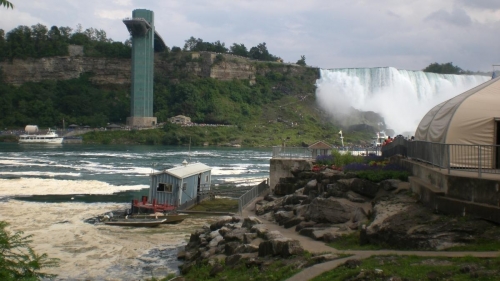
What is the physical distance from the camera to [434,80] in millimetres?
110812

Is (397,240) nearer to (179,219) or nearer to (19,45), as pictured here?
(179,219)

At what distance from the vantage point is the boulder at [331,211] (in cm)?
1570

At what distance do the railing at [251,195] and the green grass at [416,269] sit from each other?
13.8m

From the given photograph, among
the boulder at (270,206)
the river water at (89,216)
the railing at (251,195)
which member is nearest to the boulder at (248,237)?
the river water at (89,216)

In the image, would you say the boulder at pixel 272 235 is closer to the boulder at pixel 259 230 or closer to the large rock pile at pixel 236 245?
the large rock pile at pixel 236 245

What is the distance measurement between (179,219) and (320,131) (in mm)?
91661

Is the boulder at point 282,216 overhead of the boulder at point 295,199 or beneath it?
beneath

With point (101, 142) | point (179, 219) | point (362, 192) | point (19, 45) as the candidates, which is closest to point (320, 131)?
point (101, 142)

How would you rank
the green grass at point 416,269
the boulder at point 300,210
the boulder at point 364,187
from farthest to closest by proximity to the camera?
the boulder at point 300,210 → the boulder at point 364,187 → the green grass at point 416,269

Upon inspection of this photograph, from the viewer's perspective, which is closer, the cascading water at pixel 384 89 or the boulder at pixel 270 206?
the boulder at pixel 270 206

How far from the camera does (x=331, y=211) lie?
1587 centimetres

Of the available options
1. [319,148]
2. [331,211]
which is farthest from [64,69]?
[331,211]

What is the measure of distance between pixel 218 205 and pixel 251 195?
369cm

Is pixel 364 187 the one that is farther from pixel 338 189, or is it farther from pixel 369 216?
pixel 369 216
